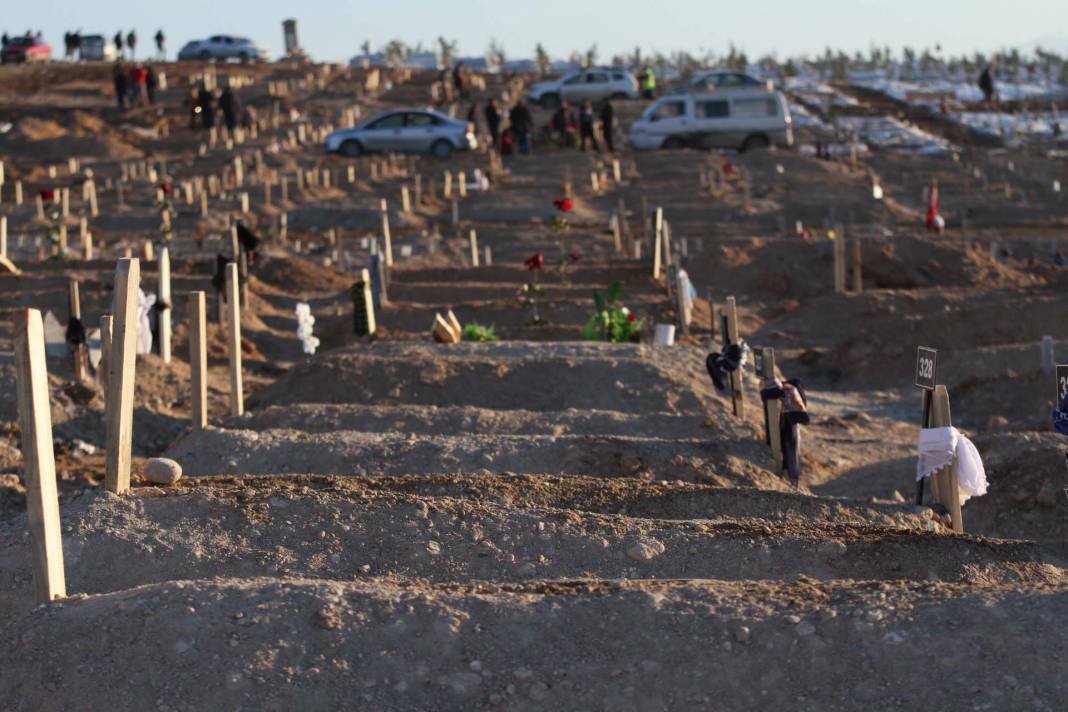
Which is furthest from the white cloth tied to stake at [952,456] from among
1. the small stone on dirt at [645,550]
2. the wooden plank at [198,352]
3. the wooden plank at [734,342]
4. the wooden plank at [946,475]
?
the wooden plank at [198,352]

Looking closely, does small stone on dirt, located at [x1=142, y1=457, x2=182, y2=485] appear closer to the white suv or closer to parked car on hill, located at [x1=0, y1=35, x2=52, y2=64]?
the white suv

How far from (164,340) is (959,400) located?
723cm

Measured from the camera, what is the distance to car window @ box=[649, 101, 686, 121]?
115ft

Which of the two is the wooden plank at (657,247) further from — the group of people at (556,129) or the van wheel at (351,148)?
the van wheel at (351,148)

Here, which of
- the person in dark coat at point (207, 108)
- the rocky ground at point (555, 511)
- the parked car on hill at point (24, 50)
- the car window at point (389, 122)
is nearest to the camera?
the rocky ground at point (555, 511)

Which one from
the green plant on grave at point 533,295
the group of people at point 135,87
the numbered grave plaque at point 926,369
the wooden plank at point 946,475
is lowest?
the green plant on grave at point 533,295

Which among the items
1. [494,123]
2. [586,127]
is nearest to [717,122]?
[586,127]

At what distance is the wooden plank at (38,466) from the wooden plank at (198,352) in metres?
3.60

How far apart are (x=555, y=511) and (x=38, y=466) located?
236 cm

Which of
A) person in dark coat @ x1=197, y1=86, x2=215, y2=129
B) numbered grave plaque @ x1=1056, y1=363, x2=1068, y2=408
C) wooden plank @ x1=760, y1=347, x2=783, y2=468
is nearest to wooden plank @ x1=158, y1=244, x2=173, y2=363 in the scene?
wooden plank @ x1=760, y1=347, x2=783, y2=468

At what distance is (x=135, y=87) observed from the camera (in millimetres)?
40281

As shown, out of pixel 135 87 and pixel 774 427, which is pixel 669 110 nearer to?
pixel 135 87

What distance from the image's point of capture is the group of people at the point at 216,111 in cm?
3503

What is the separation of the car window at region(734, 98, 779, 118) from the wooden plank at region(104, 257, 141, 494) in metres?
27.9
